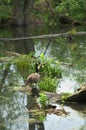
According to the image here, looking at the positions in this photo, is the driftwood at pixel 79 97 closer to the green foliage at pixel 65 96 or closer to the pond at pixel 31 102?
the green foliage at pixel 65 96

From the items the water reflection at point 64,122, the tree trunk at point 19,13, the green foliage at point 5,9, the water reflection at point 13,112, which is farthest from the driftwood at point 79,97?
the green foliage at point 5,9

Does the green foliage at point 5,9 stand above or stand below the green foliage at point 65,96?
below

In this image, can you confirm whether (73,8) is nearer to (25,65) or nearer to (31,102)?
(25,65)

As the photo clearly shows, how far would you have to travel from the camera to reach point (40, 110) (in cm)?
996

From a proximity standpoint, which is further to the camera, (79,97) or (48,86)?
(48,86)

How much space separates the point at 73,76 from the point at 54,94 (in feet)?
10.5

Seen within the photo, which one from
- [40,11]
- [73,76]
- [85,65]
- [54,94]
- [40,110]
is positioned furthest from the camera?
[40,11]

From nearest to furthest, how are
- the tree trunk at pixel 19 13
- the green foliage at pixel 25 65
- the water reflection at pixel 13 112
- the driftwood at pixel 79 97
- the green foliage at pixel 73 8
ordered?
1. the water reflection at pixel 13 112
2. the driftwood at pixel 79 97
3. the green foliage at pixel 25 65
4. the tree trunk at pixel 19 13
5. the green foliage at pixel 73 8

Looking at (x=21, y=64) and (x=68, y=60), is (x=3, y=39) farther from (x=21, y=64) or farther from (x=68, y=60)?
(x=21, y=64)

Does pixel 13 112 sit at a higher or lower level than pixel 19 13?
higher

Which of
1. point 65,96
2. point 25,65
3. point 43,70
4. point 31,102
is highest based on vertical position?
point 65,96

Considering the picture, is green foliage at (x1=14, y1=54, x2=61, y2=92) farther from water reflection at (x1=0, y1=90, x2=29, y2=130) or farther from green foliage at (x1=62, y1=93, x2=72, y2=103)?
water reflection at (x1=0, y1=90, x2=29, y2=130)

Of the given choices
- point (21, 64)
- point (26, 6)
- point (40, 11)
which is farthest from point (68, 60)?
point (40, 11)

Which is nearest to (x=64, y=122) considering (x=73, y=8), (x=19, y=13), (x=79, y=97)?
(x=79, y=97)
